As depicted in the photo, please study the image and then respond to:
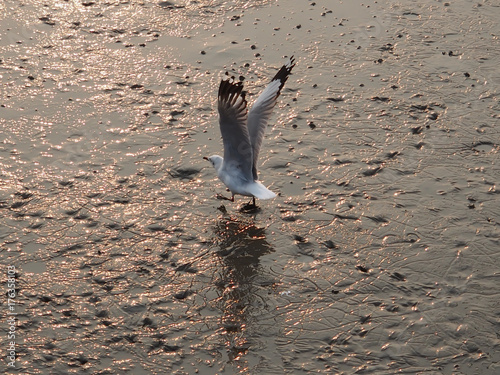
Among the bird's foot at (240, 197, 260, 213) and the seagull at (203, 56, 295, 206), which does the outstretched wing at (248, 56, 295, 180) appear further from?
the bird's foot at (240, 197, 260, 213)

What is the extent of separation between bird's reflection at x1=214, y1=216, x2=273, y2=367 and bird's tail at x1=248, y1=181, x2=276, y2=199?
44 centimetres

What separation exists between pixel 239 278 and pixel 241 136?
1.53 m

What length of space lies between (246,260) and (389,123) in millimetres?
3183

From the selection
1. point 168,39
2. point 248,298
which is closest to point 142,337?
Result: point 248,298

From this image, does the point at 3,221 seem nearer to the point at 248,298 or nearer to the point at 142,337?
the point at 142,337

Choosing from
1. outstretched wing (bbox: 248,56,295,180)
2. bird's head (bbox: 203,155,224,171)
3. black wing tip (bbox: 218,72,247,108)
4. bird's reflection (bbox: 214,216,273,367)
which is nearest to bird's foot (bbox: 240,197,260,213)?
bird's reflection (bbox: 214,216,273,367)

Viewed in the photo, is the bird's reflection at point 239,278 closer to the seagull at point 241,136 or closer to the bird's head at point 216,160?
the seagull at point 241,136

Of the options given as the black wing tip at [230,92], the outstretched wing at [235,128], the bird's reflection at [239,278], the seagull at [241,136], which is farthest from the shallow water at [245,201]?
the black wing tip at [230,92]

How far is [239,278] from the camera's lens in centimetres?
673

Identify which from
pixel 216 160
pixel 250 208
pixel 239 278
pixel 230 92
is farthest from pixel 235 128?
pixel 239 278

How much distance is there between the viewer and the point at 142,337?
19.6ft

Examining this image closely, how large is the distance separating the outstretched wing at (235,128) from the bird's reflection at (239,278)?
0.59 metres

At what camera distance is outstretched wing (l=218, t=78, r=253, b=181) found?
23.0 ft

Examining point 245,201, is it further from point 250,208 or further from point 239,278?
point 239,278
